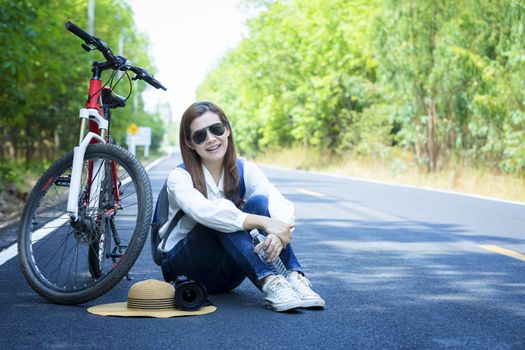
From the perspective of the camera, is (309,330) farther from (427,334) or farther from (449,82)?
(449,82)

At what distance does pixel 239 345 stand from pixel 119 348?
1.83 feet

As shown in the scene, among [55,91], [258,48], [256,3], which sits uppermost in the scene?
[256,3]

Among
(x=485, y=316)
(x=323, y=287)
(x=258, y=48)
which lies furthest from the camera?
(x=258, y=48)

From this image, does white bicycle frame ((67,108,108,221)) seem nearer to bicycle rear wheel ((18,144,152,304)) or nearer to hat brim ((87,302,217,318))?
bicycle rear wheel ((18,144,152,304))

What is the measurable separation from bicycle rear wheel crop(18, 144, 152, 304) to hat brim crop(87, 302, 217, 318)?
10cm

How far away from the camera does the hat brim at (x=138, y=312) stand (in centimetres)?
450

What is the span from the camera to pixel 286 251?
482 centimetres

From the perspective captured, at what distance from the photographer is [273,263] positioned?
4742 millimetres

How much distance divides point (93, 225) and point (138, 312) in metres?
0.74

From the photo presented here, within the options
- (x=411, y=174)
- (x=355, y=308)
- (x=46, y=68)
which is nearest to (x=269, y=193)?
(x=355, y=308)

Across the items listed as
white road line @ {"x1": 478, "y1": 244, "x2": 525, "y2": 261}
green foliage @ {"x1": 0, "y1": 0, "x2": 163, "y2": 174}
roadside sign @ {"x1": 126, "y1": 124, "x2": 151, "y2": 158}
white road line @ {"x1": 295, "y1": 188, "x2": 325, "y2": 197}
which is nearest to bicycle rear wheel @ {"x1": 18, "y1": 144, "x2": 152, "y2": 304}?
white road line @ {"x1": 478, "y1": 244, "x2": 525, "y2": 261}

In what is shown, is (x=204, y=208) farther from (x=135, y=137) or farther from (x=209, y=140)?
(x=135, y=137)

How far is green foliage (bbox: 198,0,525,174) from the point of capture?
740 inches

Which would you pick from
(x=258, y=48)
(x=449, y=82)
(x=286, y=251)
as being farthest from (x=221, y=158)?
(x=258, y=48)
